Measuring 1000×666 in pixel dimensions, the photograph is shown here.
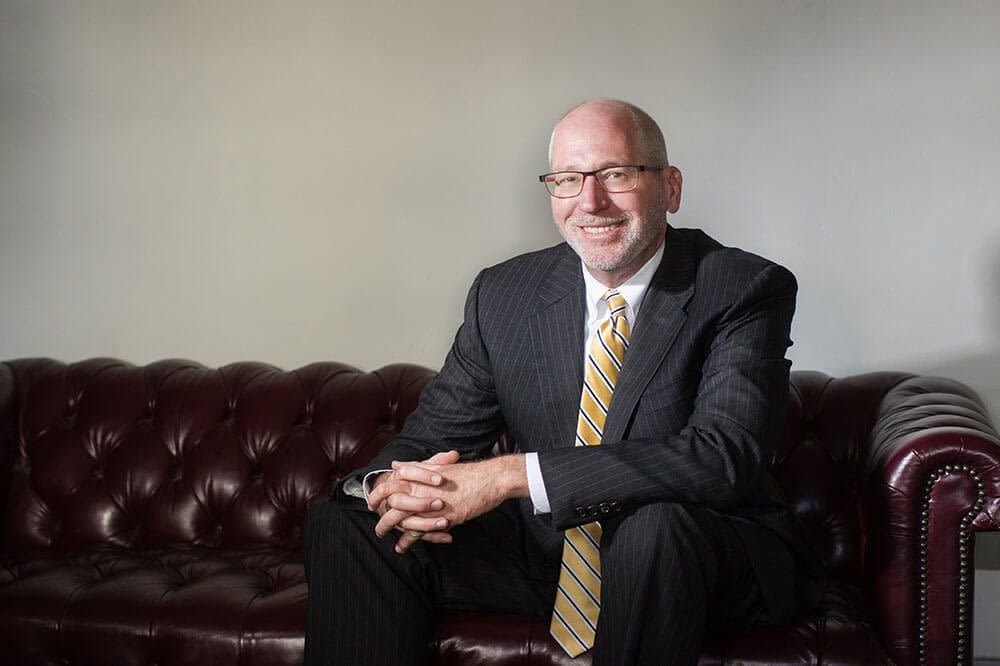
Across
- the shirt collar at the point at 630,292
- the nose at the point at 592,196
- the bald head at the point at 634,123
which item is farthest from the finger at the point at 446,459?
the bald head at the point at 634,123

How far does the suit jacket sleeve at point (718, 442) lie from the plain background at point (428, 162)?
2.67 ft

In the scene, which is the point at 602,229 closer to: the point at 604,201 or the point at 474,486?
the point at 604,201

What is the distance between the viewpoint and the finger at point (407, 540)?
1.91 m

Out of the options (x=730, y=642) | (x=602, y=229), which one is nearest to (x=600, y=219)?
(x=602, y=229)

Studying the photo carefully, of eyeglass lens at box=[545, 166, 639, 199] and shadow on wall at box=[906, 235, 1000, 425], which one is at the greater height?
eyeglass lens at box=[545, 166, 639, 199]

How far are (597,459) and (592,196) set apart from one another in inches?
22.5

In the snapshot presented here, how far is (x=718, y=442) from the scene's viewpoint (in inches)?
73.7

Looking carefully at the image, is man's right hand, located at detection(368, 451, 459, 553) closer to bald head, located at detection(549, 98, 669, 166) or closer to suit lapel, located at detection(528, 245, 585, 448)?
suit lapel, located at detection(528, 245, 585, 448)

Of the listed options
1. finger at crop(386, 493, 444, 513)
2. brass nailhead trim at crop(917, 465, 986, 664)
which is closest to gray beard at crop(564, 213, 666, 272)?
finger at crop(386, 493, 444, 513)

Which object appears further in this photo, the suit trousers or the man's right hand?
the man's right hand

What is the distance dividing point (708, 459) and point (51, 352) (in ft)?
7.54

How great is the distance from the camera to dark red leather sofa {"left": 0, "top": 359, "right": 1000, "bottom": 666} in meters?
1.88

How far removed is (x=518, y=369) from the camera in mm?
2184

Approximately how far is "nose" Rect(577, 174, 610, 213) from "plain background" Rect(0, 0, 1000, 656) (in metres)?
0.84
